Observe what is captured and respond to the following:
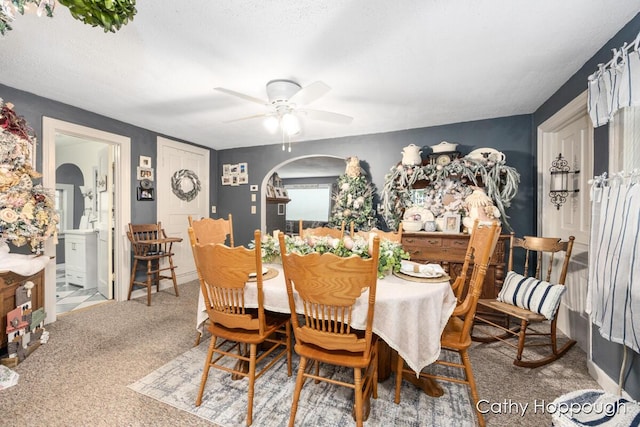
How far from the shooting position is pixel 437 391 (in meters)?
1.86

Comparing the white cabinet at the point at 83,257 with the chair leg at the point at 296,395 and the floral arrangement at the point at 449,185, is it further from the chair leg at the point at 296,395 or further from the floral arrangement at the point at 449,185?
the floral arrangement at the point at 449,185

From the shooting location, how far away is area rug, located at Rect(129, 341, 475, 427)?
164cm

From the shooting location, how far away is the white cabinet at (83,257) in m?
4.12

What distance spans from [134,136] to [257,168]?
184 cm

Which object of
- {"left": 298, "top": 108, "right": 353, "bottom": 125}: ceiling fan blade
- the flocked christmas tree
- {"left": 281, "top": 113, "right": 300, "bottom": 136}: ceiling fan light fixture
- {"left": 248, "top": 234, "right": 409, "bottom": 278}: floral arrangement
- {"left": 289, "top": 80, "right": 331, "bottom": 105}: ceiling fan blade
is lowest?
{"left": 248, "top": 234, "right": 409, "bottom": 278}: floral arrangement

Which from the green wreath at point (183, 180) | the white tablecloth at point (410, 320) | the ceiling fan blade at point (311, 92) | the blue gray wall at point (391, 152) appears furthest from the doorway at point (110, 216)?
the white tablecloth at point (410, 320)

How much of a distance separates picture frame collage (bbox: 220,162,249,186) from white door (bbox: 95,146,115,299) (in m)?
1.78

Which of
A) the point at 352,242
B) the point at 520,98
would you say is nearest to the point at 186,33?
the point at 352,242

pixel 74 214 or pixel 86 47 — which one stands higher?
pixel 86 47

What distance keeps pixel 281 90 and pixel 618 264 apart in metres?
2.55

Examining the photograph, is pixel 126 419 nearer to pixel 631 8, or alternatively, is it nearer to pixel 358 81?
pixel 358 81

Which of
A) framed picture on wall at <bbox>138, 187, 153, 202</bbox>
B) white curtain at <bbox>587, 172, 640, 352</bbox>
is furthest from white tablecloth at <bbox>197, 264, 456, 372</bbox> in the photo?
framed picture on wall at <bbox>138, 187, 153, 202</bbox>

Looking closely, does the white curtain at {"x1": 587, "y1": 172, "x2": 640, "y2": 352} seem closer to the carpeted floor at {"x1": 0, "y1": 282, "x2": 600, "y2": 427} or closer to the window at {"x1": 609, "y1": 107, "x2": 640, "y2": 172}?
the window at {"x1": 609, "y1": 107, "x2": 640, "y2": 172}

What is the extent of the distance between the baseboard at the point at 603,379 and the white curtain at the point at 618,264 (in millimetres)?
485
